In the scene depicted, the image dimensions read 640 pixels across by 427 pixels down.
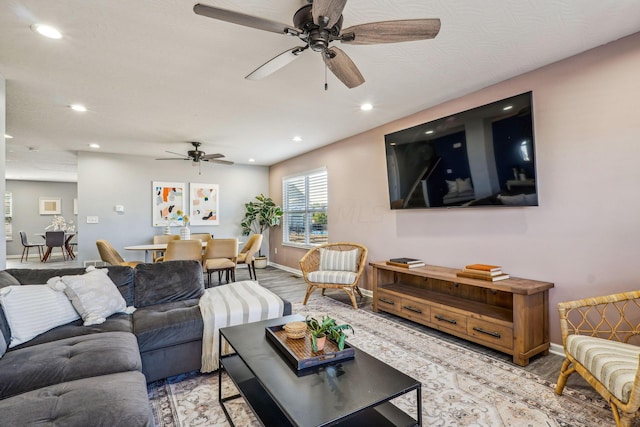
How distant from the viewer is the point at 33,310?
204 cm

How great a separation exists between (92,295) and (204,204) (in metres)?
4.60

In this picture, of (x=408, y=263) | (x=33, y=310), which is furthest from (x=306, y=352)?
(x=408, y=263)

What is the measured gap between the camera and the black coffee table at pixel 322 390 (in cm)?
123

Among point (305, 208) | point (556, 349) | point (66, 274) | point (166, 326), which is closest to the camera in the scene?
point (166, 326)

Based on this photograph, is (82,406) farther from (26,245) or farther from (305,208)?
(26,245)

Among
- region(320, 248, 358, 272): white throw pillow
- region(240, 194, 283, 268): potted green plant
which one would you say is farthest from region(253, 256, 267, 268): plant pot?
region(320, 248, 358, 272): white throw pillow

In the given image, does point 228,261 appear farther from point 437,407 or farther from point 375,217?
point 437,407

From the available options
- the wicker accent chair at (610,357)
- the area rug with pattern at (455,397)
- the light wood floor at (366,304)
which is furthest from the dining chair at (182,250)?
the wicker accent chair at (610,357)

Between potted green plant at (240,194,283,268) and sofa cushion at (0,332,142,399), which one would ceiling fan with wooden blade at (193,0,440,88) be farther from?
potted green plant at (240,194,283,268)

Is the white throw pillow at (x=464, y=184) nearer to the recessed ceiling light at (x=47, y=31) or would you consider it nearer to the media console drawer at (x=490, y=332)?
the media console drawer at (x=490, y=332)

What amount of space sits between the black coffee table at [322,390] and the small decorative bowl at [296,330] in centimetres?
12

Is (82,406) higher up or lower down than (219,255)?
lower down

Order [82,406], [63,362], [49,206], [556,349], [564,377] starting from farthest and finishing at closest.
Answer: [49,206], [556,349], [564,377], [63,362], [82,406]

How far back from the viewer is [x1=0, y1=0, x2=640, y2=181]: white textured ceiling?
76.4 inches
